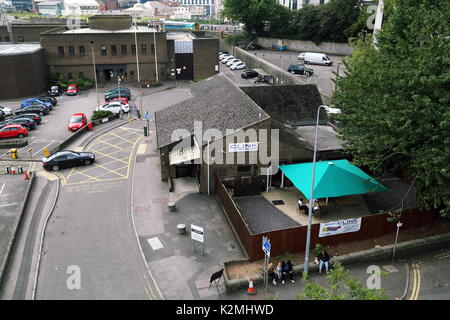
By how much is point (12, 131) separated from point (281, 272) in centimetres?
3138

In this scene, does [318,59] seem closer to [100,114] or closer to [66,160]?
[100,114]

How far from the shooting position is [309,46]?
79.1 metres

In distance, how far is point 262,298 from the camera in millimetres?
17266

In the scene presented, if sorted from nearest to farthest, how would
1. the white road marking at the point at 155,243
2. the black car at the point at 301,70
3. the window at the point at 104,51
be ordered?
1. the white road marking at the point at 155,243
2. the black car at the point at 301,70
3. the window at the point at 104,51

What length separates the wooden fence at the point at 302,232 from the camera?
19484mm

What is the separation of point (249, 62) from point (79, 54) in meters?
29.4

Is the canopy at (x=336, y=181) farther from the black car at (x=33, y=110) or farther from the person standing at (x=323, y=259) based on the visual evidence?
the black car at (x=33, y=110)

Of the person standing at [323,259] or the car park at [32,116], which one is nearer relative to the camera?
the person standing at [323,259]

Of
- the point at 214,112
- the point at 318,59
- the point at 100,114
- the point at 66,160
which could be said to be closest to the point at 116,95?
the point at 100,114

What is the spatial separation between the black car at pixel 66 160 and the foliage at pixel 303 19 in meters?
52.0

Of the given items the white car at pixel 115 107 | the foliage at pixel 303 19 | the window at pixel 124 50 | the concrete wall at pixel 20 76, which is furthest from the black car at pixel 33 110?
the foliage at pixel 303 19

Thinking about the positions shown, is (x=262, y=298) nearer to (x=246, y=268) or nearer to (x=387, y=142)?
(x=246, y=268)

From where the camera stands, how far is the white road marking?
21.0 m

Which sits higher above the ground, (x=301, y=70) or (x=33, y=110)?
(x=301, y=70)
